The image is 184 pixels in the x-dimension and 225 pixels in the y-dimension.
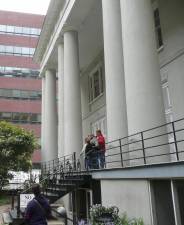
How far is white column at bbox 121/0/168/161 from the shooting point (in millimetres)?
11359

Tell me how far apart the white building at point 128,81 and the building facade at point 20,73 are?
89.8 feet

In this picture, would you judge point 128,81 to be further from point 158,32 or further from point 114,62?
point 158,32

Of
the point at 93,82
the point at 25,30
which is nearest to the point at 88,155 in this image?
the point at 93,82

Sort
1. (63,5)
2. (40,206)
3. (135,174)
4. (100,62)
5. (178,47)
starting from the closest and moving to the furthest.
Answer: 1. (40,206)
2. (135,174)
3. (178,47)
4. (63,5)
5. (100,62)

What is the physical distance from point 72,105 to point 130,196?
1188 cm

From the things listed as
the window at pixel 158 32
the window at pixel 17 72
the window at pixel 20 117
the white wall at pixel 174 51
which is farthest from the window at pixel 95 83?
the window at pixel 17 72

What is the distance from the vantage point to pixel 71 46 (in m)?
23.0

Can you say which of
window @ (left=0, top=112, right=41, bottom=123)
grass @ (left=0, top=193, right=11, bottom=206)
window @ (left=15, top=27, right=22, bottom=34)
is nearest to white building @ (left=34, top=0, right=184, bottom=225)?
grass @ (left=0, top=193, right=11, bottom=206)

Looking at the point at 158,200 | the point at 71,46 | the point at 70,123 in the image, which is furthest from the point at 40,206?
the point at 71,46

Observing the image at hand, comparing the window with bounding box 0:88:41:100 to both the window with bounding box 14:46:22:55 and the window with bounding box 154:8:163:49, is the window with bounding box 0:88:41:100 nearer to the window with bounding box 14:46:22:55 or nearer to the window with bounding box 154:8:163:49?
the window with bounding box 14:46:22:55

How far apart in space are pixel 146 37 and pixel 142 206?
604 centimetres

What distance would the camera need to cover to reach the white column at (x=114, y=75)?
1424cm

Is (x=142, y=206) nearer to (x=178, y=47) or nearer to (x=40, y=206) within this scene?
(x=40, y=206)

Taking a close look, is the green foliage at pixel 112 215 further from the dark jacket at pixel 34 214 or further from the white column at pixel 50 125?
the white column at pixel 50 125
